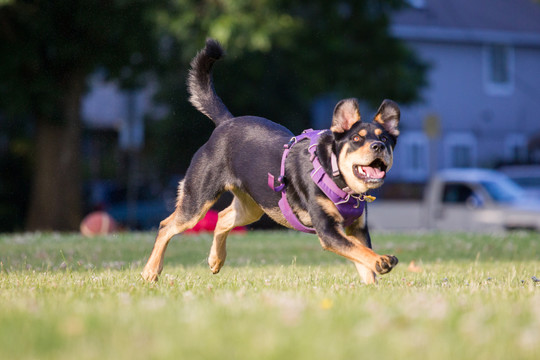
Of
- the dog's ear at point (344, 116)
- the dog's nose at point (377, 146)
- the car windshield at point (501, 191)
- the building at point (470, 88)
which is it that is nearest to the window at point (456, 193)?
the car windshield at point (501, 191)

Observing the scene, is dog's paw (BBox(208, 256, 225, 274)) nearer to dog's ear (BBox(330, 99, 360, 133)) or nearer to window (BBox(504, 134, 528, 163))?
dog's ear (BBox(330, 99, 360, 133))

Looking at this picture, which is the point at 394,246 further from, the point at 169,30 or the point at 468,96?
the point at 468,96

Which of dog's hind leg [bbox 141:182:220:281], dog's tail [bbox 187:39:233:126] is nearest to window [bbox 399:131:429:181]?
dog's tail [bbox 187:39:233:126]

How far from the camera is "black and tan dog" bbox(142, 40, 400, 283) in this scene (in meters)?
5.54

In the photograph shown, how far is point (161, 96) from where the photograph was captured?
27594 mm

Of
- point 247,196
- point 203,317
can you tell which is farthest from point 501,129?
point 203,317

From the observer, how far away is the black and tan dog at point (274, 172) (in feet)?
18.2

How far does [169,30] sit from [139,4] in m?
1.16

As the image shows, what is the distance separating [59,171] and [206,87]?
12.9m

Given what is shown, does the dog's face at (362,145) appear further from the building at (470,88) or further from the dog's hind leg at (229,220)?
the building at (470,88)

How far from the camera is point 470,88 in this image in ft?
111

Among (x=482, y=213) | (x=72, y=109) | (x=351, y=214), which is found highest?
(x=72, y=109)

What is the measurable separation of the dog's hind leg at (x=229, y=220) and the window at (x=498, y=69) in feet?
95.3

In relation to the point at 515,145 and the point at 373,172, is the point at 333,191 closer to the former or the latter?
the point at 373,172
